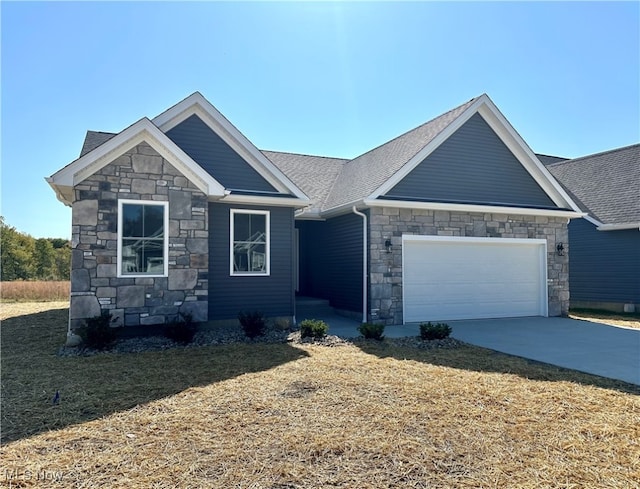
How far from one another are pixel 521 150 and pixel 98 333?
488 inches

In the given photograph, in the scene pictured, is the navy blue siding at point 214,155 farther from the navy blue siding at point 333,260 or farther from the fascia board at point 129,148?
the navy blue siding at point 333,260

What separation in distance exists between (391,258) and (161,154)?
6.24 m

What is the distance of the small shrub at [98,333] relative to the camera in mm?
7988

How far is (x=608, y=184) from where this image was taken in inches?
694

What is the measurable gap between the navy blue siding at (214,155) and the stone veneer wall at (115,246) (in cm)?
148

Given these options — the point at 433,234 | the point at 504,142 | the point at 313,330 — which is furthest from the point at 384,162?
the point at 313,330

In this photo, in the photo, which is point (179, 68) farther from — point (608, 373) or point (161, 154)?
point (608, 373)

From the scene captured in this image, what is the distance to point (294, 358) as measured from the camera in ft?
24.9

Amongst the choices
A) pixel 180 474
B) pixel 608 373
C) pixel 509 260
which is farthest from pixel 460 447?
pixel 509 260

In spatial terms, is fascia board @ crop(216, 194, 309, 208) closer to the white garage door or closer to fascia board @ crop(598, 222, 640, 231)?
the white garage door

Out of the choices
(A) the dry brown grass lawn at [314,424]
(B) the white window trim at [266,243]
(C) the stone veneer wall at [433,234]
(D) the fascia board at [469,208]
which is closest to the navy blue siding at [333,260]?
(C) the stone veneer wall at [433,234]

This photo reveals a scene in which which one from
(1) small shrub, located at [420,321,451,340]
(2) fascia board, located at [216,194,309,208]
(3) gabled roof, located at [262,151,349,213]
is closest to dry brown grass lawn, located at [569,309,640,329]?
(1) small shrub, located at [420,321,451,340]

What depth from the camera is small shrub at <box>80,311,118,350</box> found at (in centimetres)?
799

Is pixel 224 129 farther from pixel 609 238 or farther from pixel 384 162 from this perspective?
pixel 609 238
